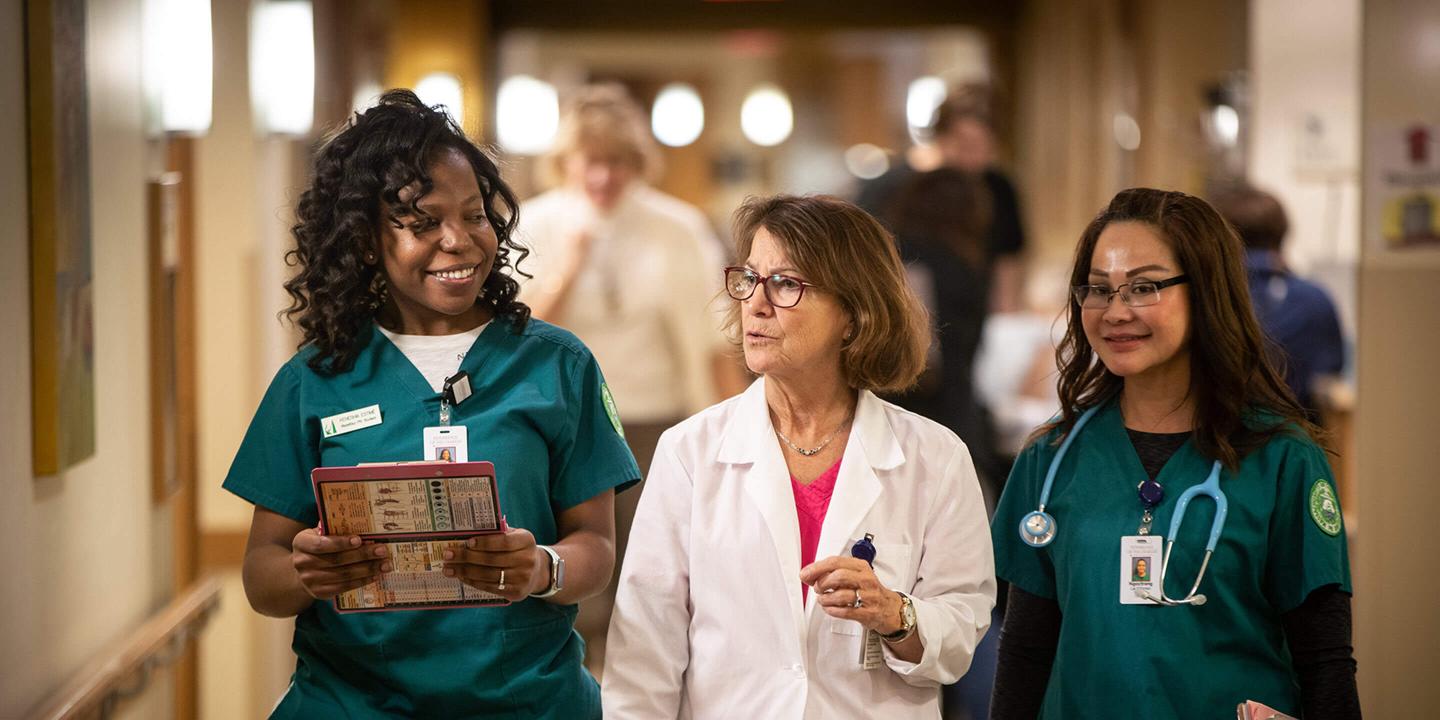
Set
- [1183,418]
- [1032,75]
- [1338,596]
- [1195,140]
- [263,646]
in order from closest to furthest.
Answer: [1338,596]
[1183,418]
[263,646]
[1195,140]
[1032,75]

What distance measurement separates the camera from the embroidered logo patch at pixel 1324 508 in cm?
201

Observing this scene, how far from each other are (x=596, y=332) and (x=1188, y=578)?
2.65 m

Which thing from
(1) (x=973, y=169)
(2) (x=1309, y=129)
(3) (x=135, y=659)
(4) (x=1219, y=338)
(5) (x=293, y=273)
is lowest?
(3) (x=135, y=659)

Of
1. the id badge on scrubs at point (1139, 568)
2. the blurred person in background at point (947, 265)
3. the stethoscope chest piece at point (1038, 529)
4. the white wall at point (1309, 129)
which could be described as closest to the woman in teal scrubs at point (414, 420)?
the stethoscope chest piece at point (1038, 529)

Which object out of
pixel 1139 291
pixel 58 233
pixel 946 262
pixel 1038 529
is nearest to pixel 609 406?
pixel 1038 529

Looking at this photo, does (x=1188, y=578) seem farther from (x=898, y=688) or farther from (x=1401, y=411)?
(x=1401, y=411)

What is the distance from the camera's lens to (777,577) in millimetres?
2033

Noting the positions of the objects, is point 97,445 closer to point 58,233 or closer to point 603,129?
point 58,233

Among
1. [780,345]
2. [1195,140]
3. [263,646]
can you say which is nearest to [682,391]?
[263,646]

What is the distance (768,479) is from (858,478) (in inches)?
5.0

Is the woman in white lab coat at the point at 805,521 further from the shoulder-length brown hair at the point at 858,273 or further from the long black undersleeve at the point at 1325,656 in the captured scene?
the long black undersleeve at the point at 1325,656

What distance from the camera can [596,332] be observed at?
444 centimetres

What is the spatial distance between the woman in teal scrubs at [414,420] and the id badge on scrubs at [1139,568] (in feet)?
2.40

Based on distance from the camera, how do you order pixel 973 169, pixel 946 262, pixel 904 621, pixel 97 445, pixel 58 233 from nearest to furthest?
pixel 904 621 < pixel 58 233 < pixel 97 445 < pixel 946 262 < pixel 973 169
